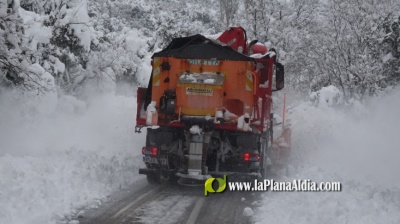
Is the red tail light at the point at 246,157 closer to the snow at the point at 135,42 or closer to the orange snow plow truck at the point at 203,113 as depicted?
the orange snow plow truck at the point at 203,113

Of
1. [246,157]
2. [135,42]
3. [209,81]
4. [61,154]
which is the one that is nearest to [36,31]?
[61,154]

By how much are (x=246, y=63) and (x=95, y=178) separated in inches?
151

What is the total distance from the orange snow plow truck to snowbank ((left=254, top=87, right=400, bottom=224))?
1198mm

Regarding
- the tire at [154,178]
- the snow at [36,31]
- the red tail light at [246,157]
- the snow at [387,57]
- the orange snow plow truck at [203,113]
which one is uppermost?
the snow at [387,57]

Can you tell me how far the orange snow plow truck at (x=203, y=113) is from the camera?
993 cm

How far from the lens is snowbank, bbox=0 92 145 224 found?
7.68 metres

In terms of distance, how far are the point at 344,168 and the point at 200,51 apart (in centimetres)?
413

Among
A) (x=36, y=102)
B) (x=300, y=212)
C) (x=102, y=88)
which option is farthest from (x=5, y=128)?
(x=300, y=212)

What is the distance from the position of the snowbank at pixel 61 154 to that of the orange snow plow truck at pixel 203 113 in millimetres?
1369

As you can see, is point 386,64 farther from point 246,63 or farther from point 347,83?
point 246,63

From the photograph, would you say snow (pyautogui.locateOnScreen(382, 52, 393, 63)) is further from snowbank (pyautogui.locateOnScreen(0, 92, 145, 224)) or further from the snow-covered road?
snowbank (pyautogui.locateOnScreen(0, 92, 145, 224))

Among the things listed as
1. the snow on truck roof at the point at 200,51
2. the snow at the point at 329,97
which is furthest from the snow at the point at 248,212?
the snow at the point at 329,97

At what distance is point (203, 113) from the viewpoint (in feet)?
33.0

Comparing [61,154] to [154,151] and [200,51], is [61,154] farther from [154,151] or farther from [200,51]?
[200,51]
